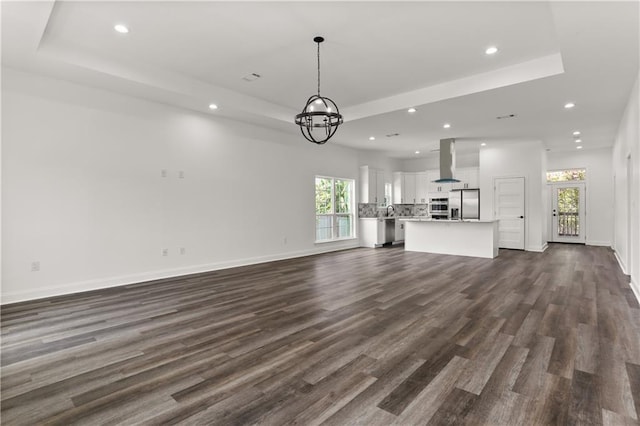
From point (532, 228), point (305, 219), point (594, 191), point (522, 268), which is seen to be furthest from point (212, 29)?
point (594, 191)

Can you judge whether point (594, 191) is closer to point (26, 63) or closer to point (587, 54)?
Result: point (587, 54)

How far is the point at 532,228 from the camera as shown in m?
8.95

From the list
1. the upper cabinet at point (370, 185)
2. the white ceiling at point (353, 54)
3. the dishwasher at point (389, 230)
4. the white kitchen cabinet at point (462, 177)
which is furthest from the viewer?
the white kitchen cabinet at point (462, 177)

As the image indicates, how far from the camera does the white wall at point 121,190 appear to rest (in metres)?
4.35

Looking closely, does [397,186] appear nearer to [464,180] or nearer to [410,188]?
[410,188]

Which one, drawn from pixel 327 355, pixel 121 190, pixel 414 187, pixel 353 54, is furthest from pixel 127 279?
pixel 414 187

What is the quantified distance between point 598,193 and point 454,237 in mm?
5659

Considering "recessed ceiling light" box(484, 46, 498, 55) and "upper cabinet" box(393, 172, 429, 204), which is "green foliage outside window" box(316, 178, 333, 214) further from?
"recessed ceiling light" box(484, 46, 498, 55)

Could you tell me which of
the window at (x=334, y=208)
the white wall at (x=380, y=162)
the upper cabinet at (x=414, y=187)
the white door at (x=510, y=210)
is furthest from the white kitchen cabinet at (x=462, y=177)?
the window at (x=334, y=208)

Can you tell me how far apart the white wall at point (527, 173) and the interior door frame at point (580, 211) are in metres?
2.05

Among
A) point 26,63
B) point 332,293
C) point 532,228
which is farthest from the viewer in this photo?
point 532,228

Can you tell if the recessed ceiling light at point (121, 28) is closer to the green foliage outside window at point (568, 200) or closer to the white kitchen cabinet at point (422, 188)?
the white kitchen cabinet at point (422, 188)

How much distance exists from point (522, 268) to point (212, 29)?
6674 millimetres

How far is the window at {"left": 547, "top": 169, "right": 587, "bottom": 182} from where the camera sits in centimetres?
1033
